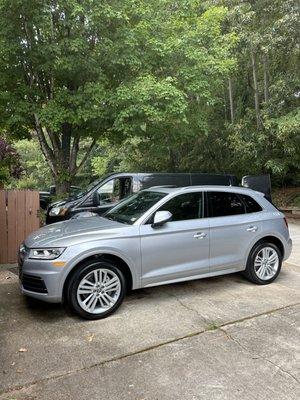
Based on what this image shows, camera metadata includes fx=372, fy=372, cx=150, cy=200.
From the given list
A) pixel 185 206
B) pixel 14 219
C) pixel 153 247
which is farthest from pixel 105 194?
pixel 153 247

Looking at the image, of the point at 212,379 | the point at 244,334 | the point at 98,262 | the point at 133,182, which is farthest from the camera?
the point at 133,182

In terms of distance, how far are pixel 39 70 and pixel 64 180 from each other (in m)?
3.11

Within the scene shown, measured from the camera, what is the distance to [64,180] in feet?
35.9

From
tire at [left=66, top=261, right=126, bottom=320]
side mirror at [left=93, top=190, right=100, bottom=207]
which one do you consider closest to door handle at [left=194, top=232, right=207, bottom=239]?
tire at [left=66, top=261, right=126, bottom=320]

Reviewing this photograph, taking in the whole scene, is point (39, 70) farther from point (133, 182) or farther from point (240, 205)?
point (240, 205)

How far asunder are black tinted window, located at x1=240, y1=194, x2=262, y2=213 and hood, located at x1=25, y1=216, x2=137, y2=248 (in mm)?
1947

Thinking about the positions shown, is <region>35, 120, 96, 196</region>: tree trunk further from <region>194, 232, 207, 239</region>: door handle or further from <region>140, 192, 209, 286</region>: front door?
<region>194, 232, 207, 239</region>: door handle

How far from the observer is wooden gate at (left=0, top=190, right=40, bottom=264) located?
22.1 ft

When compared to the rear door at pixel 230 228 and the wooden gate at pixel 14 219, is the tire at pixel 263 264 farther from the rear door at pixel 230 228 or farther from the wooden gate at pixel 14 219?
the wooden gate at pixel 14 219

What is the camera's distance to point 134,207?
5324 mm

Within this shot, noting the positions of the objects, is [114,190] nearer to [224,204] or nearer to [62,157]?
[62,157]

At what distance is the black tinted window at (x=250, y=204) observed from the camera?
5.68 m

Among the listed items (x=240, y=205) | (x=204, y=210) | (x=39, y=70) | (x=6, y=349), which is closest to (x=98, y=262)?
(x=6, y=349)

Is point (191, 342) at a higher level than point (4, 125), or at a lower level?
lower
